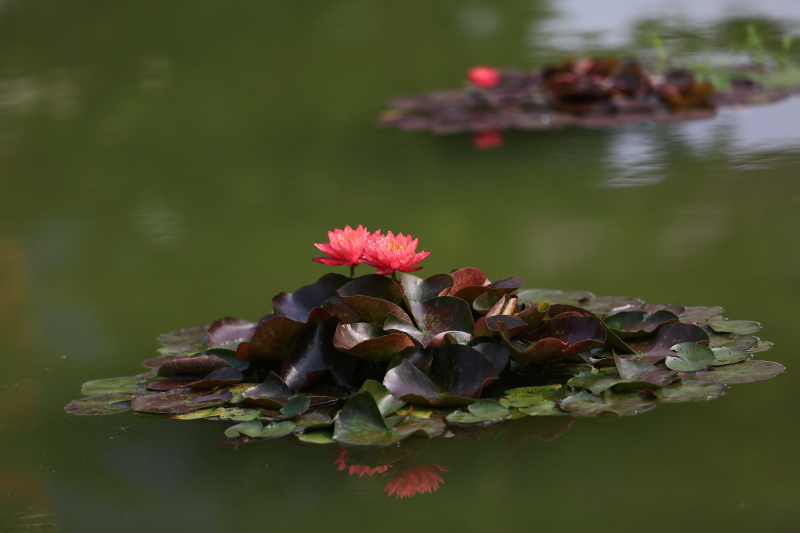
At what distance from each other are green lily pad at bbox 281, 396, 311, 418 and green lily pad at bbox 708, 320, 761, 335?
0.98 metres

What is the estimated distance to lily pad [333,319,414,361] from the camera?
171 centimetres

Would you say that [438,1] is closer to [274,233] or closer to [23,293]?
[274,233]

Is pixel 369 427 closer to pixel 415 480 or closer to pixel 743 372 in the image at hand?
pixel 415 480

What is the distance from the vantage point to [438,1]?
26.0ft

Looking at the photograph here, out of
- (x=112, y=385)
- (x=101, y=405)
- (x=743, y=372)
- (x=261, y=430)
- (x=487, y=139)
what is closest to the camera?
(x=261, y=430)

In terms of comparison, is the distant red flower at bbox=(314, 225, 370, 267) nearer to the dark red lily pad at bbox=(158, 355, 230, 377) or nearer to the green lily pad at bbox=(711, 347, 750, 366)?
the dark red lily pad at bbox=(158, 355, 230, 377)

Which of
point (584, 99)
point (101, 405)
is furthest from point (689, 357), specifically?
point (584, 99)

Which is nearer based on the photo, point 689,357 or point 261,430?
point 261,430

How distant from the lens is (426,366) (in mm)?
1747

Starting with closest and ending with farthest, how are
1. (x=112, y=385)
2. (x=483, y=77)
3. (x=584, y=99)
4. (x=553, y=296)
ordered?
(x=112, y=385) < (x=553, y=296) < (x=584, y=99) < (x=483, y=77)

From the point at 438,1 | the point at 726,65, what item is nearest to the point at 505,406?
the point at 726,65

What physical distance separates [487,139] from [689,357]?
2.71 m

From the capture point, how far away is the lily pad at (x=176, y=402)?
1.75 m

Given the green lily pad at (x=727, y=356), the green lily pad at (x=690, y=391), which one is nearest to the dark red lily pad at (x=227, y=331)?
the green lily pad at (x=690, y=391)
